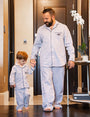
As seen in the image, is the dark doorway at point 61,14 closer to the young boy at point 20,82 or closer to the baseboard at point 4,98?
the baseboard at point 4,98

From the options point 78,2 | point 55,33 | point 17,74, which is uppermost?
point 78,2

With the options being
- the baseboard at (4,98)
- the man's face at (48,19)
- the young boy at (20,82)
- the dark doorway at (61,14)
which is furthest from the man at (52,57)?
the dark doorway at (61,14)

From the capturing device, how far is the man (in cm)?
357

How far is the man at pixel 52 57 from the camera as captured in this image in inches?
141

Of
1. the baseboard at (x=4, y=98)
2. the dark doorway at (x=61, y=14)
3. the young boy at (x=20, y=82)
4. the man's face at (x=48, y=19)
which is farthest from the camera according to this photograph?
the dark doorway at (x=61, y=14)

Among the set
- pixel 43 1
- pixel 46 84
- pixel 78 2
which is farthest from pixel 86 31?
pixel 46 84

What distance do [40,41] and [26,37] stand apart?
278 centimetres

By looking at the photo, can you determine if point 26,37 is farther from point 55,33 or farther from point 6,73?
point 55,33

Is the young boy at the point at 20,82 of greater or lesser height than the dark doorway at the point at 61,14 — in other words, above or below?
below

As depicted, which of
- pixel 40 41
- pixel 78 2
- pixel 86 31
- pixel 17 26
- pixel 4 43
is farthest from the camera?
pixel 17 26

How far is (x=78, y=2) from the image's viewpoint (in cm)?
567

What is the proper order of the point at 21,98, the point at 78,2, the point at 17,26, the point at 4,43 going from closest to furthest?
the point at 21,98 → the point at 4,43 → the point at 78,2 → the point at 17,26

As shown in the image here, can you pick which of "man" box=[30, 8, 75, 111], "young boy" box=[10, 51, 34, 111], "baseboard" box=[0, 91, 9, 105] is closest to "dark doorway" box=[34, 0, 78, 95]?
"baseboard" box=[0, 91, 9, 105]

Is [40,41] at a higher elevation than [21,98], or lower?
higher
